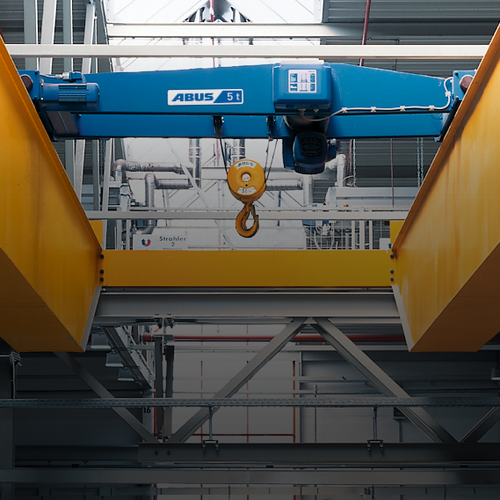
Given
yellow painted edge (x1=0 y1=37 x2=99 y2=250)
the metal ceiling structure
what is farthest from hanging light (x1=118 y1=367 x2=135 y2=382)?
yellow painted edge (x1=0 y1=37 x2=99 y2=250)

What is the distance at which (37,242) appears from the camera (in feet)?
12.8

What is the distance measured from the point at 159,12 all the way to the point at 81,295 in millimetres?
15217

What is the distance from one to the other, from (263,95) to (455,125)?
47.1 inches

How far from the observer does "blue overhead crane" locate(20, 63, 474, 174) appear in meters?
4.09

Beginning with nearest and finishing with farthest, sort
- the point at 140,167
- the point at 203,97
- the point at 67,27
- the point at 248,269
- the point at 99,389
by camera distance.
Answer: the point at 203,97 → the point at 248,269 → the point at 99,389 → the point at 67,27 → the point at 140,167

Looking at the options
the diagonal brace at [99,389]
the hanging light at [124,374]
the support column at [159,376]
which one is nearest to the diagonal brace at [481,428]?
the diagonal brace at [99,389]

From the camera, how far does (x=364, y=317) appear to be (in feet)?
19.4

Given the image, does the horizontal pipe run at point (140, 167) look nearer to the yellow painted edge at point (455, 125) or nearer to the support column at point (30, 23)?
the support column at point (30, 23)

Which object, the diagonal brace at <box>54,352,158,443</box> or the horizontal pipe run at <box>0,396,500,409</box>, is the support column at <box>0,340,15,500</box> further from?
the diagonal brace at <box>54,352,158,443</box>

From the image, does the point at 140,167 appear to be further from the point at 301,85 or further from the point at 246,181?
the point at 301,85

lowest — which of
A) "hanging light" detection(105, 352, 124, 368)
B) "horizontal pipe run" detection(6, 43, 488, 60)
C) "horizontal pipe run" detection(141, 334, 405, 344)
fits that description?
"hanging light" detection(105, 352, 124, 368)

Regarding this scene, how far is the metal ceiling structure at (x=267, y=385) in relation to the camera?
587 cm

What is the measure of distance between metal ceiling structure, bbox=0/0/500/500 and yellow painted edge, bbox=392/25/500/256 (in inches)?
33.4

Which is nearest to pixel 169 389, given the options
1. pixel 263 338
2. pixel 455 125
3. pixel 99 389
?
pixel 99 389
